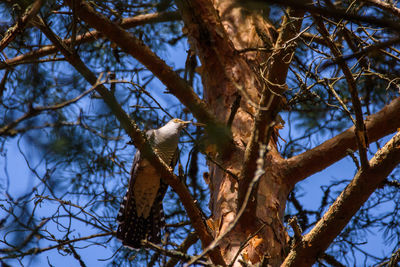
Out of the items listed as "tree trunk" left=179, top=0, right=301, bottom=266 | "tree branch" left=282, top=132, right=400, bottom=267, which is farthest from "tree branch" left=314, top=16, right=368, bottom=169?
"tree trunk" left=179, top=0, right=301, bottom=266

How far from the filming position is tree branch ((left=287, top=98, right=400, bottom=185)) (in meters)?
2.62

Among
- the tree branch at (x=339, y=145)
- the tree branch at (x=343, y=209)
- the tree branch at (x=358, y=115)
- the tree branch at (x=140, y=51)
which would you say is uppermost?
the tree branch at (x=140, y=51)

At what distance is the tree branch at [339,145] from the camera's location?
2.62 meters

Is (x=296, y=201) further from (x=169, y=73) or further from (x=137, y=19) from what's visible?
(x=137, y=19)

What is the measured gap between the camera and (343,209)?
2.18 m

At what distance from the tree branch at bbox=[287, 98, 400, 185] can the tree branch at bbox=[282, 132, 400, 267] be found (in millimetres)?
454

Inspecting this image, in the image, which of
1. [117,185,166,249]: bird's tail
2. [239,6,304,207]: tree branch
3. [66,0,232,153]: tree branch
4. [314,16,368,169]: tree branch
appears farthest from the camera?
[117,185,166,249]: bird's tail

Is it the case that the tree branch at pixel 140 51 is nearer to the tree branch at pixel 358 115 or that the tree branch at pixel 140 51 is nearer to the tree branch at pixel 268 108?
the tree branch at pixel 268 108

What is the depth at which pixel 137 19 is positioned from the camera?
4113 millimetres

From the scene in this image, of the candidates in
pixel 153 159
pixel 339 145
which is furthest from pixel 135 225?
pixel 339 145

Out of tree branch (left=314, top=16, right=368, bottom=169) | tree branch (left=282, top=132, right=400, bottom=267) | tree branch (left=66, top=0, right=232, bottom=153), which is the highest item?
tree branch (left=66, top=0, right=232, bottom=153)

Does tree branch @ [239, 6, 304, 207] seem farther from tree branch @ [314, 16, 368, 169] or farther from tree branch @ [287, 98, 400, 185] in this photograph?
tree branch @ [287, 98, 400, 185]

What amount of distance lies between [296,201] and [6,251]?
264cm

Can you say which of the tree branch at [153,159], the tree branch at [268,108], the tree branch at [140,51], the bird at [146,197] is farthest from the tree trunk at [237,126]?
the bird at [146,197]
